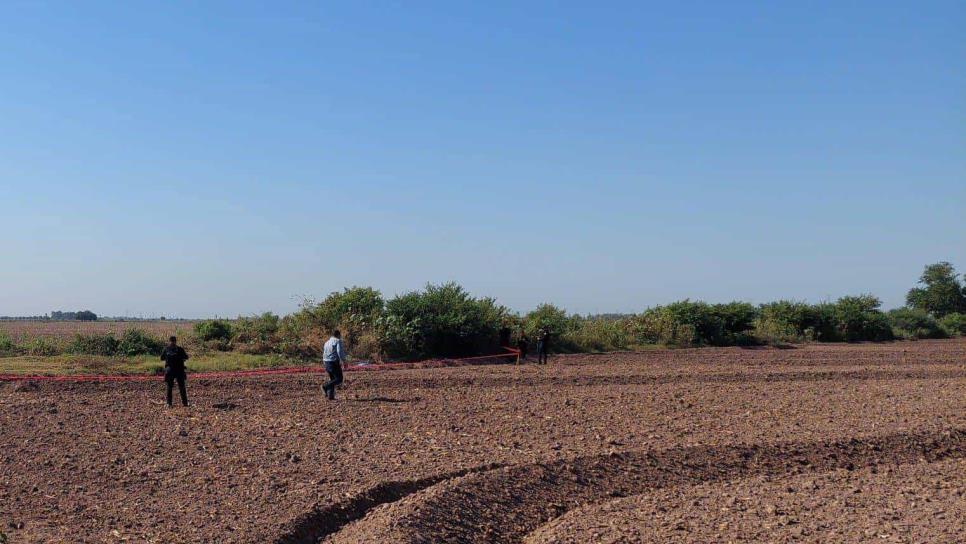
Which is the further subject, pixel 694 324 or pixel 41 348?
pixel 694 324

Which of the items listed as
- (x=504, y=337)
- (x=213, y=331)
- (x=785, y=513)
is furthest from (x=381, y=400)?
(x=213, y=331)

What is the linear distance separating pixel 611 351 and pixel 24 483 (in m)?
30.4

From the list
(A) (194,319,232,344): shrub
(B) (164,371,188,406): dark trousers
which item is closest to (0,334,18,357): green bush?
(A) (194,319,232,344): shrub

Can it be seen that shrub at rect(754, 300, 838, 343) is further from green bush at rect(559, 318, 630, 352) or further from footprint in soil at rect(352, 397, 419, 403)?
footprint in soil at rect(352, 397, 419, 403)

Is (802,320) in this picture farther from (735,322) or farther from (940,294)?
(940,294)

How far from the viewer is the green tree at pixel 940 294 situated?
7462 centimetres

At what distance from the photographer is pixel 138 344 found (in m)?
33.3

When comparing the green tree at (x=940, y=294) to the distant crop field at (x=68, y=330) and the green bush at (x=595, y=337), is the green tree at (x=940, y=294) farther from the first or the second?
the distant crop field at (x=68, y=330)

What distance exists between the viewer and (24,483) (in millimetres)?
11219

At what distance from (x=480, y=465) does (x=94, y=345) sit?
25.1 metres

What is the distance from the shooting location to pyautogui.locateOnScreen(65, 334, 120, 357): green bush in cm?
3253

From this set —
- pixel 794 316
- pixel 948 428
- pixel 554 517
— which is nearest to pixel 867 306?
pixel 794 316

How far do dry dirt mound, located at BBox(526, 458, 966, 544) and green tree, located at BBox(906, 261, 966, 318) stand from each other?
6931 centimetres

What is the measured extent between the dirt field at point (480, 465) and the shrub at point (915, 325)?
41.5 m
